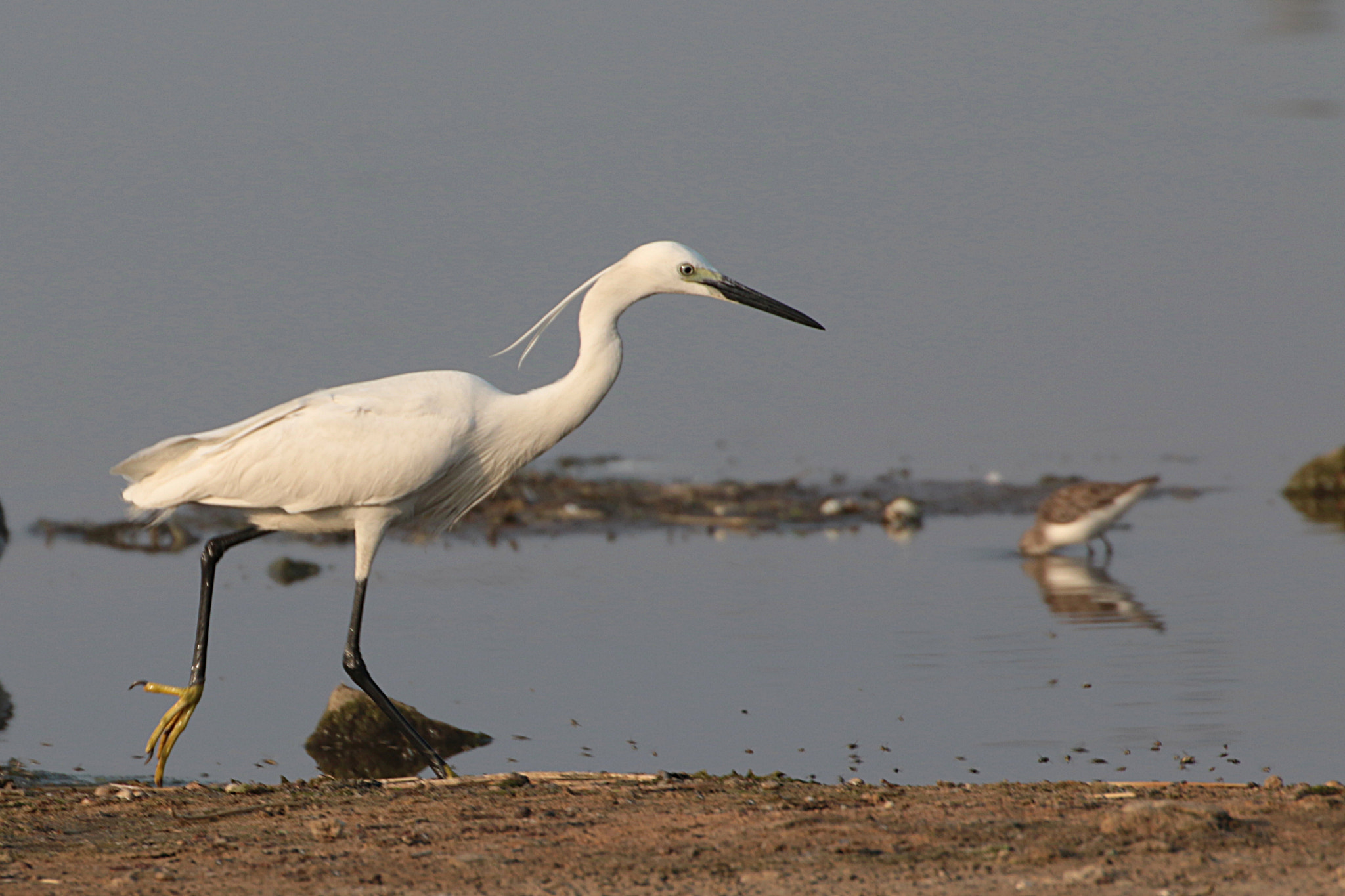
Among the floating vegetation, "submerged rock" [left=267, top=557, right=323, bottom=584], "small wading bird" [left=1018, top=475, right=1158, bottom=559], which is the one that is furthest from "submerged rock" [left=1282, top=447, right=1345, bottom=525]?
the floating vegetation

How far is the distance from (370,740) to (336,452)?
130cm

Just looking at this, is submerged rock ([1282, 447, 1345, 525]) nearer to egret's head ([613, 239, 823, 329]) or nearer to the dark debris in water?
the dark debris in water

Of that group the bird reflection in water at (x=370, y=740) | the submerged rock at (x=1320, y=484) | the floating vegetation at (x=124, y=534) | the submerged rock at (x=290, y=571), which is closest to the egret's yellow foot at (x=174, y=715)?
the bird reflection in water at (x=370, y=740)

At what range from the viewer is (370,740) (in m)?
6.95

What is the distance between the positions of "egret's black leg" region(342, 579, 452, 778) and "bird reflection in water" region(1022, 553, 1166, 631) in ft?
13.5

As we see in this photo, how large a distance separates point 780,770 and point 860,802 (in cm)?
124

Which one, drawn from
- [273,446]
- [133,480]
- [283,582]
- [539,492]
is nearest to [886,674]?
[273,446]

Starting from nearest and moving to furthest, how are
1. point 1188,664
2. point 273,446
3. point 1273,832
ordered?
point 1273,832 → point 273,446 → point 1188,664

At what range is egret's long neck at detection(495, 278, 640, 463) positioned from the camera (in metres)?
6.79

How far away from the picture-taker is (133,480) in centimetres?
711

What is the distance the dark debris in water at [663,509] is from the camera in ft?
40.5

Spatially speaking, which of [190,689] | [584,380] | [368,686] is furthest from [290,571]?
[584,380]

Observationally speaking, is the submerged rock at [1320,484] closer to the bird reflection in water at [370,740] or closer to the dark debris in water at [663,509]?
the dark debris in water at [663,509]

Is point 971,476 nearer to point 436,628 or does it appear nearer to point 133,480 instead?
point 436,628
